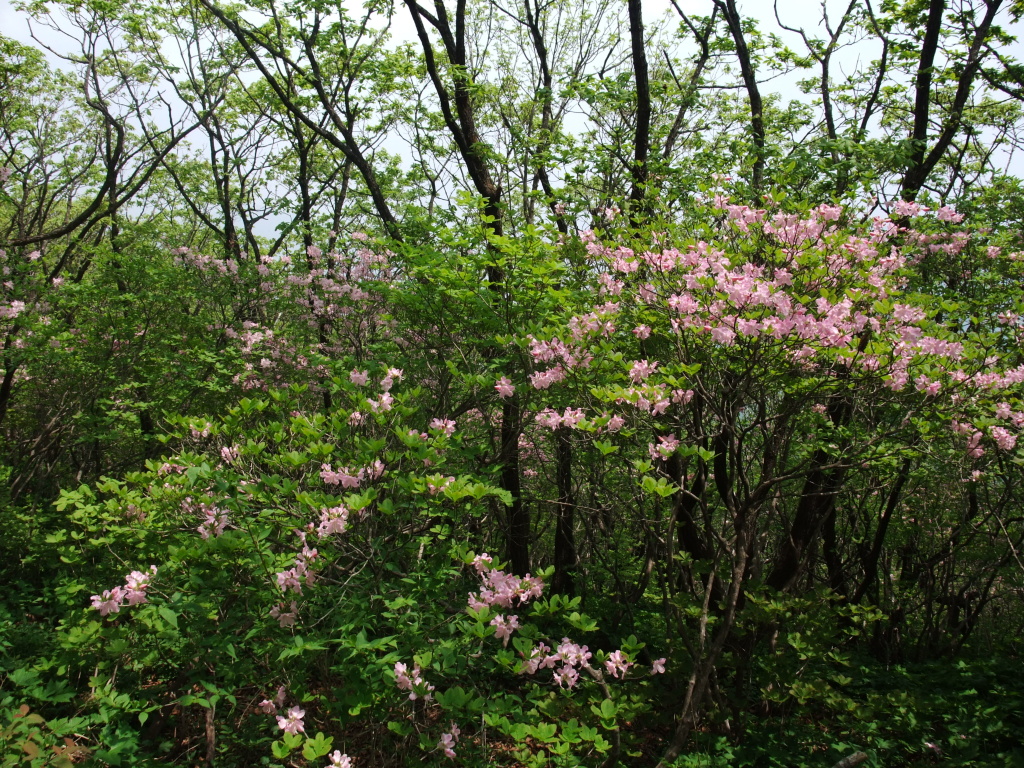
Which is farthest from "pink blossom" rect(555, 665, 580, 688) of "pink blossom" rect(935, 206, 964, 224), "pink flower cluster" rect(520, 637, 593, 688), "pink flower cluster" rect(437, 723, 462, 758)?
"pink blossom" rect(935, 206, 964, 224)

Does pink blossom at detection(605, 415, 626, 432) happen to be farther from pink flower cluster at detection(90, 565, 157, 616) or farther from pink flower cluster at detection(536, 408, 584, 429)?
pink flower cluster at detection(90, 565, 157, 616)

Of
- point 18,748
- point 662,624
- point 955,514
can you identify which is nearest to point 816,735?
point 662,624

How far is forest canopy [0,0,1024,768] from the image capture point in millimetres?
3010

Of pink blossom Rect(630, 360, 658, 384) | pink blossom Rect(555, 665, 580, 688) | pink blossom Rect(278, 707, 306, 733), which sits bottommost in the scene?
pink blossom Rect(278, 707, 306, 733)

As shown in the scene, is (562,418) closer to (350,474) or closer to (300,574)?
(350,474)

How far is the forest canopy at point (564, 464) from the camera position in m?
3.01

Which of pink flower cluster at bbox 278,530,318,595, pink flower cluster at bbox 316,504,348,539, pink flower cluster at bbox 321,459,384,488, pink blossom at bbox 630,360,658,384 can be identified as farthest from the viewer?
pink blossom at bbox 630,360,658,384

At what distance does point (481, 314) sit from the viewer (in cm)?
424

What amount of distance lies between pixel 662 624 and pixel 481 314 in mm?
2857

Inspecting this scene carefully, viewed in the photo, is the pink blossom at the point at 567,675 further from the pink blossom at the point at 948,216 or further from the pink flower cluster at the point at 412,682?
the pink blossom at the point at 948,216

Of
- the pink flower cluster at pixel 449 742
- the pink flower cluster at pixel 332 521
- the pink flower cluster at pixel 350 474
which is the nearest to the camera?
the pink flower cluster at pixel 449 742

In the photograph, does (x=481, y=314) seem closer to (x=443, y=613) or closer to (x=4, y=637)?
(x=443, y=613)

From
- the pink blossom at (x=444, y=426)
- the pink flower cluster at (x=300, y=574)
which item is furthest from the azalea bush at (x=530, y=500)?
the pink blossom at (x=444, y=426)

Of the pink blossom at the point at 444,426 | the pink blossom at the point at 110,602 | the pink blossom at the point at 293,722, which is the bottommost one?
the pink blossom at the point at 293,722
